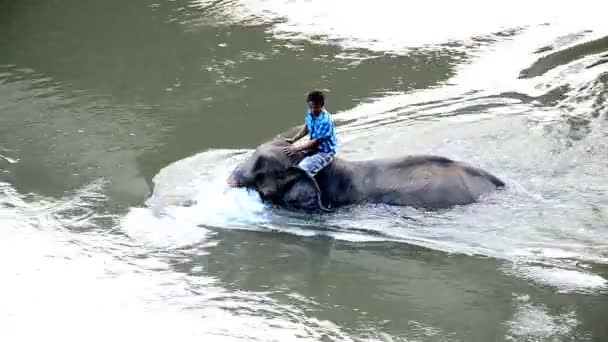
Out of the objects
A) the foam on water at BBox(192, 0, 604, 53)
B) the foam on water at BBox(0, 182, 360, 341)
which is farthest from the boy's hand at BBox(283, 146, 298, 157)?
the foam on water at BBox(192, 0, 604, 53)

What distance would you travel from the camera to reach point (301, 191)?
801cm

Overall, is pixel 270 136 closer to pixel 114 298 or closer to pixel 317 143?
pixel 317 143

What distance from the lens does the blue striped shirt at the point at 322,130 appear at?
26.3 ft

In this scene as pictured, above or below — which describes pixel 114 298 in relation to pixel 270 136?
below

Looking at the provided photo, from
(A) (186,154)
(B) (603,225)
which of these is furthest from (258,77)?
(B) (603,225)

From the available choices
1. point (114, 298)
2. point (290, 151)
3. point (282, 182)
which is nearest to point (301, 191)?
point (282, 182)

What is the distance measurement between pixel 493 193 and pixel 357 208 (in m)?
1.29

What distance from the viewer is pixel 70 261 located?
714 cm

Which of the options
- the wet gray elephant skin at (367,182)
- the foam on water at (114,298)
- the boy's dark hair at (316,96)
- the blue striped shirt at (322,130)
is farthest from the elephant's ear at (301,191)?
the foam on water at (114,298)

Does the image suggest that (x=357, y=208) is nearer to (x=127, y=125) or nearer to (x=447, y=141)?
(x=447, y=141)

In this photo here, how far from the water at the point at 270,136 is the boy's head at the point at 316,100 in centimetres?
101

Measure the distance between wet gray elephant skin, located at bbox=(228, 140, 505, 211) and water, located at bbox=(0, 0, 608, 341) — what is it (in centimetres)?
15

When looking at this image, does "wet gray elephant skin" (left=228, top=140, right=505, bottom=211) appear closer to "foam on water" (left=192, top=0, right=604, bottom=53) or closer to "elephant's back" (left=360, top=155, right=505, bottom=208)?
"elephant's back" (left=360, top=155, right=505, bottom=208)

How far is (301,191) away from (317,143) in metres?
0.50
